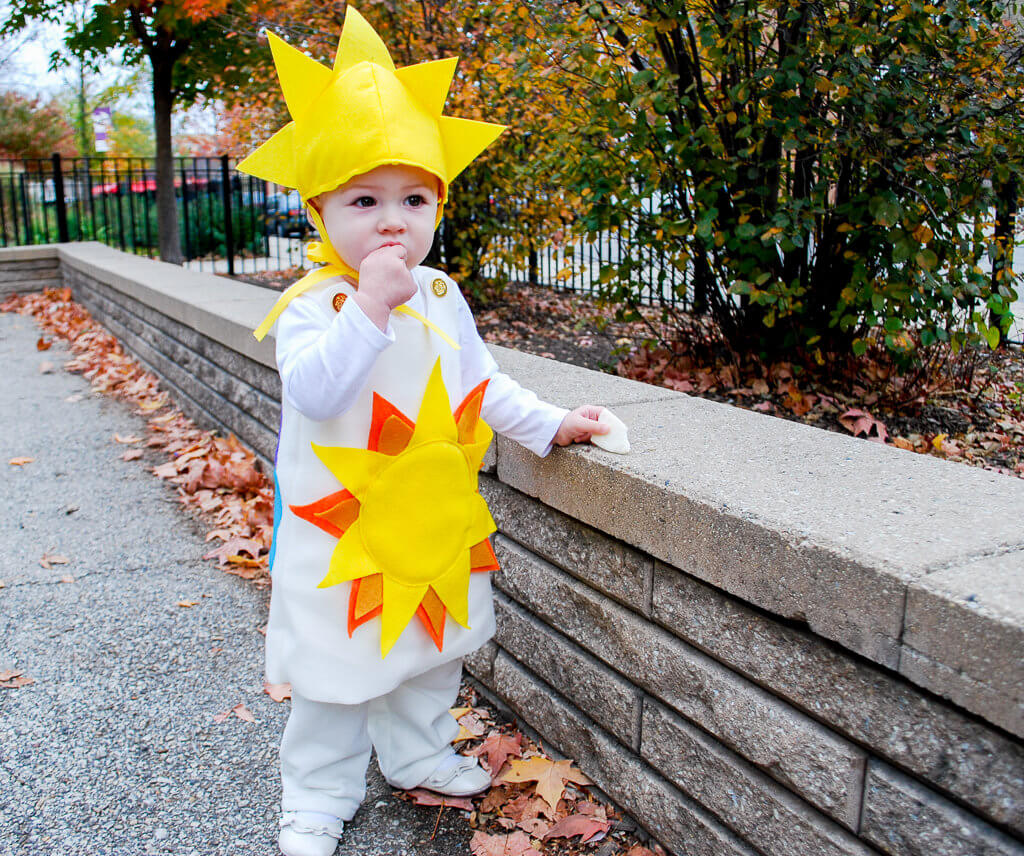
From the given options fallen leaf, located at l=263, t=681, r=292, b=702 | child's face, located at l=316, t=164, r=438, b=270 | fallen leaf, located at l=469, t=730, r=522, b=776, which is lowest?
fallen leaf, located at l=263, t=681, r=292, b=702

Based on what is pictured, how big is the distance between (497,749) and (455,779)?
8.3 inches

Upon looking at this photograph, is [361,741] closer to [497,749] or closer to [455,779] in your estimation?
[455,779]

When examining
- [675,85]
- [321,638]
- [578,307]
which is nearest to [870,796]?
[321,638]

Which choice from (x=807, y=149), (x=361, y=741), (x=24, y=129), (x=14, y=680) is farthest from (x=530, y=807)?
(x=24, y=129)

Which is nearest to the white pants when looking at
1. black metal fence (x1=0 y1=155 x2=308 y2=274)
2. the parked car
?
the parked car

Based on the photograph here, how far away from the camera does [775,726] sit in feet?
5.45

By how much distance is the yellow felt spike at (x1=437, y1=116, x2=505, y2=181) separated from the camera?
1.97 metres

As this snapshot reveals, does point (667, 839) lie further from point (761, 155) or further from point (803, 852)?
point (761, 155)

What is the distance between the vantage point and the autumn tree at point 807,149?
10.8ft

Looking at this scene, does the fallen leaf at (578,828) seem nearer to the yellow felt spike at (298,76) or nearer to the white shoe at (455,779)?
the white shoe at (455,779)

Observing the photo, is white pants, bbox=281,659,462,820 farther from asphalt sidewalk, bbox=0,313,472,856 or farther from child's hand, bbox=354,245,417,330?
child's hand, bbox=354,245,417,330

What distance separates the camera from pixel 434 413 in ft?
6.39

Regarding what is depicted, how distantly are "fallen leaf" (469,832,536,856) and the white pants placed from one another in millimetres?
204

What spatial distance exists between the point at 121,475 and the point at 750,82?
3.46m
